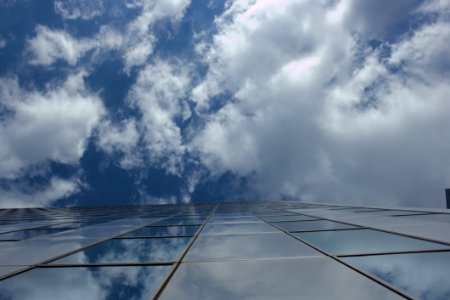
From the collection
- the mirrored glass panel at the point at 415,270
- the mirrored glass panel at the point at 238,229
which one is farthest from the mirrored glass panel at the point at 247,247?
the mirrored glass panel at the point at 415,270

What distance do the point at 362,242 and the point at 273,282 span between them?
3.16 metres

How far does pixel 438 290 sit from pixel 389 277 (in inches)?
23.1

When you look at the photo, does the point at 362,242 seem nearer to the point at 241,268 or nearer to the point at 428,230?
the point at 428,230

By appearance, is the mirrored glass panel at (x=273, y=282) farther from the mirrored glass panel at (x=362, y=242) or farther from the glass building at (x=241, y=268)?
the mirrored glass panel at (x=362, y=242)

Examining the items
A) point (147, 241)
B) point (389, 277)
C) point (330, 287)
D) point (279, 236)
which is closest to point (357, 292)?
point (330, 287)

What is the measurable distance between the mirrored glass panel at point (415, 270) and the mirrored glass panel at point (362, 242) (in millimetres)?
489

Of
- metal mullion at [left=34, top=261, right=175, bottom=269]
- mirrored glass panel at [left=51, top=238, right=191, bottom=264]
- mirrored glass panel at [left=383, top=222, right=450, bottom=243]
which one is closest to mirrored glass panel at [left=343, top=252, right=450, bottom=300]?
mirrored glass panel at [left=383, top=222, right=450, bottom=243]

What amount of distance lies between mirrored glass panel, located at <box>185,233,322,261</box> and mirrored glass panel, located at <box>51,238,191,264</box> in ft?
1.44

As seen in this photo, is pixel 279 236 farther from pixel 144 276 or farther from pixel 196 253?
pixel 144 276

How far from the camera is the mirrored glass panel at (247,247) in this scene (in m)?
5.62

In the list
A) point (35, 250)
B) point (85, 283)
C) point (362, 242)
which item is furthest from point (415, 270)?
point (35, 250)

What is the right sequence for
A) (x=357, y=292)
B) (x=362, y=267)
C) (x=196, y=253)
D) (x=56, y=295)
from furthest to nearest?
1. (x=196, y=253)
2. (x=362, y=267)
3. (x=56, y=295)
4. (x=357, y=292)

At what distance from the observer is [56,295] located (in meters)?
4.09

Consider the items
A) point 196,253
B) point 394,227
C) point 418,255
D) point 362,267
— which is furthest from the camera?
point 394,227
